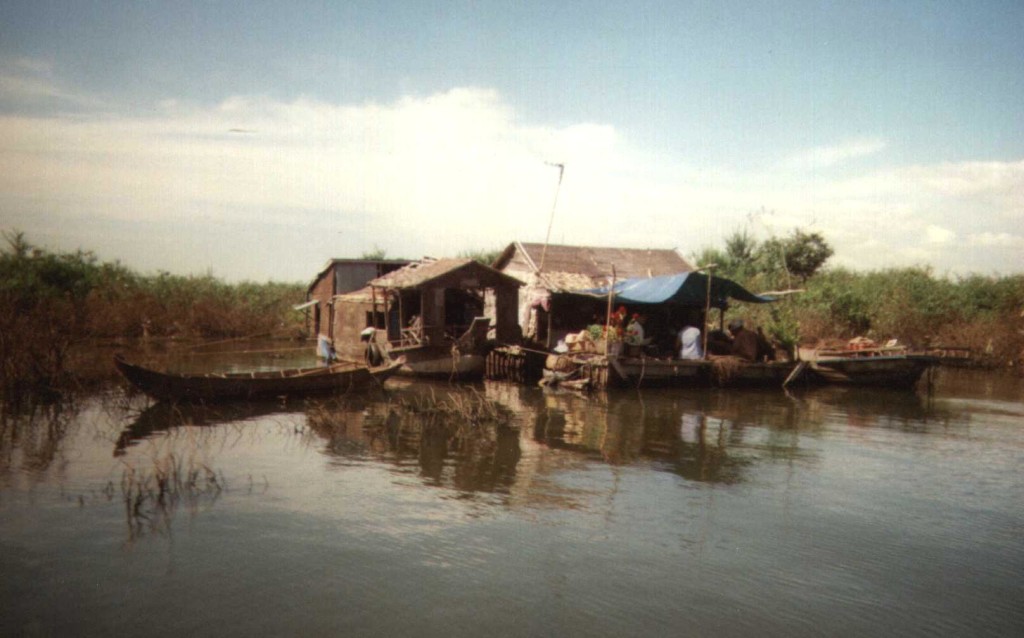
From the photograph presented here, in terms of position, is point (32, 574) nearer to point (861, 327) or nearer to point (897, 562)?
point (897, 562)

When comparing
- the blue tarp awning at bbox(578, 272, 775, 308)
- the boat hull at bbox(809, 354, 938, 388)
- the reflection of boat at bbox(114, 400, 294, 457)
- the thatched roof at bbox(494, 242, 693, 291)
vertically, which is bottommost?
the reflection of boat at bbox(114, 400, 294, 457)

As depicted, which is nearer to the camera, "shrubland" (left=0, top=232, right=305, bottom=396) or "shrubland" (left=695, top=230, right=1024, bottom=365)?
"shrubland" (left=0, top=232, right=305, bottom=396)

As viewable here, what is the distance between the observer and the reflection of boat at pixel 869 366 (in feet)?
64.6

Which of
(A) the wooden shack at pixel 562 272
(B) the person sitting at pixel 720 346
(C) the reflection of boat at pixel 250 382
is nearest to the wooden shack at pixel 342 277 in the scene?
(A) the wooden shack at pixel 562 272

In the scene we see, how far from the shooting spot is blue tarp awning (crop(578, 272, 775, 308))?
61.8 ft

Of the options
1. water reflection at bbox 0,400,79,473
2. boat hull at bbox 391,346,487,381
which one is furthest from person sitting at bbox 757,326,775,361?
water reflection at bbox 0,400,79,473

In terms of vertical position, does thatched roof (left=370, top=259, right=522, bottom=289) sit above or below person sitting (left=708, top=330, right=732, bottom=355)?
above

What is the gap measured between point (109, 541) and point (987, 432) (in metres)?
14.6

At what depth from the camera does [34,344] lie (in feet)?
46.4

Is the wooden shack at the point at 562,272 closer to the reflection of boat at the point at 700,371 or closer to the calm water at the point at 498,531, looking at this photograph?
the reflection of boat at the point at 700,371

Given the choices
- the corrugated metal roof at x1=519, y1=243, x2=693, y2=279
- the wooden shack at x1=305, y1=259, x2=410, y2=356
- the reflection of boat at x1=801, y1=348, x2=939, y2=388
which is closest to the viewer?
the reflection of boat at x1=801, y1=348, x2=939, y2=388

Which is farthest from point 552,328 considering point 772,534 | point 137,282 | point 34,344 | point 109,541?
point 137,282

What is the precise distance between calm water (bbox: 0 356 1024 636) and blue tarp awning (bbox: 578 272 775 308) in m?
6.72

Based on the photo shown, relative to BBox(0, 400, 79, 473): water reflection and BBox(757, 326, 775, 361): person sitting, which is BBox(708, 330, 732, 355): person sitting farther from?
BBox(0, 400, 79, 473): water reflection
